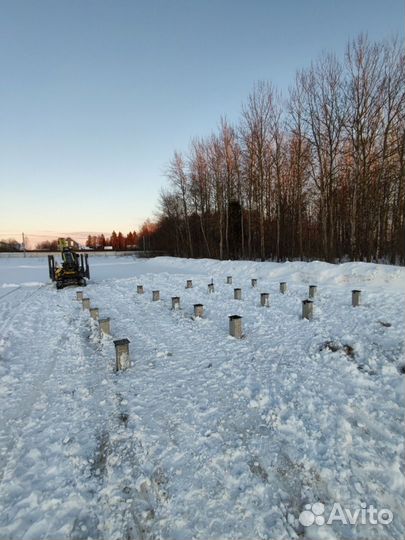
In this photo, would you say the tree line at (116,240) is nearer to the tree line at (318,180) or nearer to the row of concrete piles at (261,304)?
the tree line at (318,180)

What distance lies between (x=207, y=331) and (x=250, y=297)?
3.71m

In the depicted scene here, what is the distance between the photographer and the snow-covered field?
216 cm

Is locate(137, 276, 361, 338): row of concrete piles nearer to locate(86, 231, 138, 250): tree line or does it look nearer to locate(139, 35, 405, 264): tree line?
locate(139, 35, 405, 264): tree line

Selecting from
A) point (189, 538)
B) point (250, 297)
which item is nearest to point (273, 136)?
point (250, 297)

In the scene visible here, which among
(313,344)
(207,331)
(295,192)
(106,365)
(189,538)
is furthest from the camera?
(295,192)

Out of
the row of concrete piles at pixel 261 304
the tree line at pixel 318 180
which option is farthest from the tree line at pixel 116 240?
the row of concrete piles at pixel 261 304

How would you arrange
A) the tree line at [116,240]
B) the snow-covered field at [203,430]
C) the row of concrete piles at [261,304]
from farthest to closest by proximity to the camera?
the tree line at [116,240], the row of concrete piles at [261,304], the snow-covered field at [203,430]

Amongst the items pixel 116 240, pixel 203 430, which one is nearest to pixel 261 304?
pixel 203 430

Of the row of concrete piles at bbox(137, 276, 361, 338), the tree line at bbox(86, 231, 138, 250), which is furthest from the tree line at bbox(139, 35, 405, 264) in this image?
the tree line at bbox(86, 231, 138, 250)

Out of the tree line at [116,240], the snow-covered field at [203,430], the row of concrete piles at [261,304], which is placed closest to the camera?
the snow-covered field at [203,430]

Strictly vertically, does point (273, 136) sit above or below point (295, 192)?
above

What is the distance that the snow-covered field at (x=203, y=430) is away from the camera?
2164mm

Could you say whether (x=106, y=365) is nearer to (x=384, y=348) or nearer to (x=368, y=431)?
(x=368, y=431)

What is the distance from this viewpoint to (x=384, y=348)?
15.9 ft
